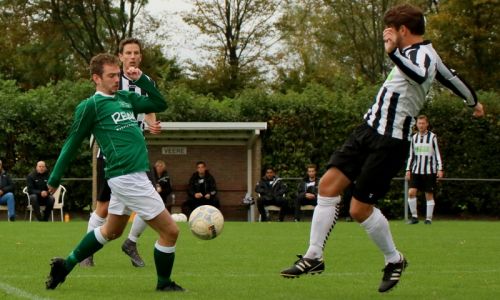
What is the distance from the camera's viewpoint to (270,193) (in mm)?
24969

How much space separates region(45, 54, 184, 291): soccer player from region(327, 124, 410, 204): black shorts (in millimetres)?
1408

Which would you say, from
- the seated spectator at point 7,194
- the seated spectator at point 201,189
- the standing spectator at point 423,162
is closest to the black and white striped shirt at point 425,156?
the standing spectator at point 423,162

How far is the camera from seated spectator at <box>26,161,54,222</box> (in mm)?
23828

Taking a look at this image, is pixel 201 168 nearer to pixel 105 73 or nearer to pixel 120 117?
pixel 105 73

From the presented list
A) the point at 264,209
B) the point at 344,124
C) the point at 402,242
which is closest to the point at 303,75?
the point at 344,124

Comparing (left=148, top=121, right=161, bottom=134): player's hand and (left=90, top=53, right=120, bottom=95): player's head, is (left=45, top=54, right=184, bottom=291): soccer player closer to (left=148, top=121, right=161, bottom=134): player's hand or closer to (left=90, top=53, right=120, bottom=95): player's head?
(left=90, top=53, right=120, bottom=95): player's head

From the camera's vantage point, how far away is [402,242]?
14367mm

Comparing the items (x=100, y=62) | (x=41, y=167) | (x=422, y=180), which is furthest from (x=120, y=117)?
(x=41, y=167)

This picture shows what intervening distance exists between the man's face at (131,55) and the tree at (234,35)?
3451 cm

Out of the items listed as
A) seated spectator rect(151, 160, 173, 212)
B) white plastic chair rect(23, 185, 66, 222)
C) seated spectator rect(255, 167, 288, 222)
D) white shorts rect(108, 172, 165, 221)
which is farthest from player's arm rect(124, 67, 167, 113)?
white plastic chair rect(23, 185, 66, 222)

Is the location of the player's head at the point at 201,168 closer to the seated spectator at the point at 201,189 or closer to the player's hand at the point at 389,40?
the seated spectator at the point at 201,189

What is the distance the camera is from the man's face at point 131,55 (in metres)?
9.45

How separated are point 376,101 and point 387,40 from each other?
0.60 meters

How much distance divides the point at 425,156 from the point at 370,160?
43.8ft
